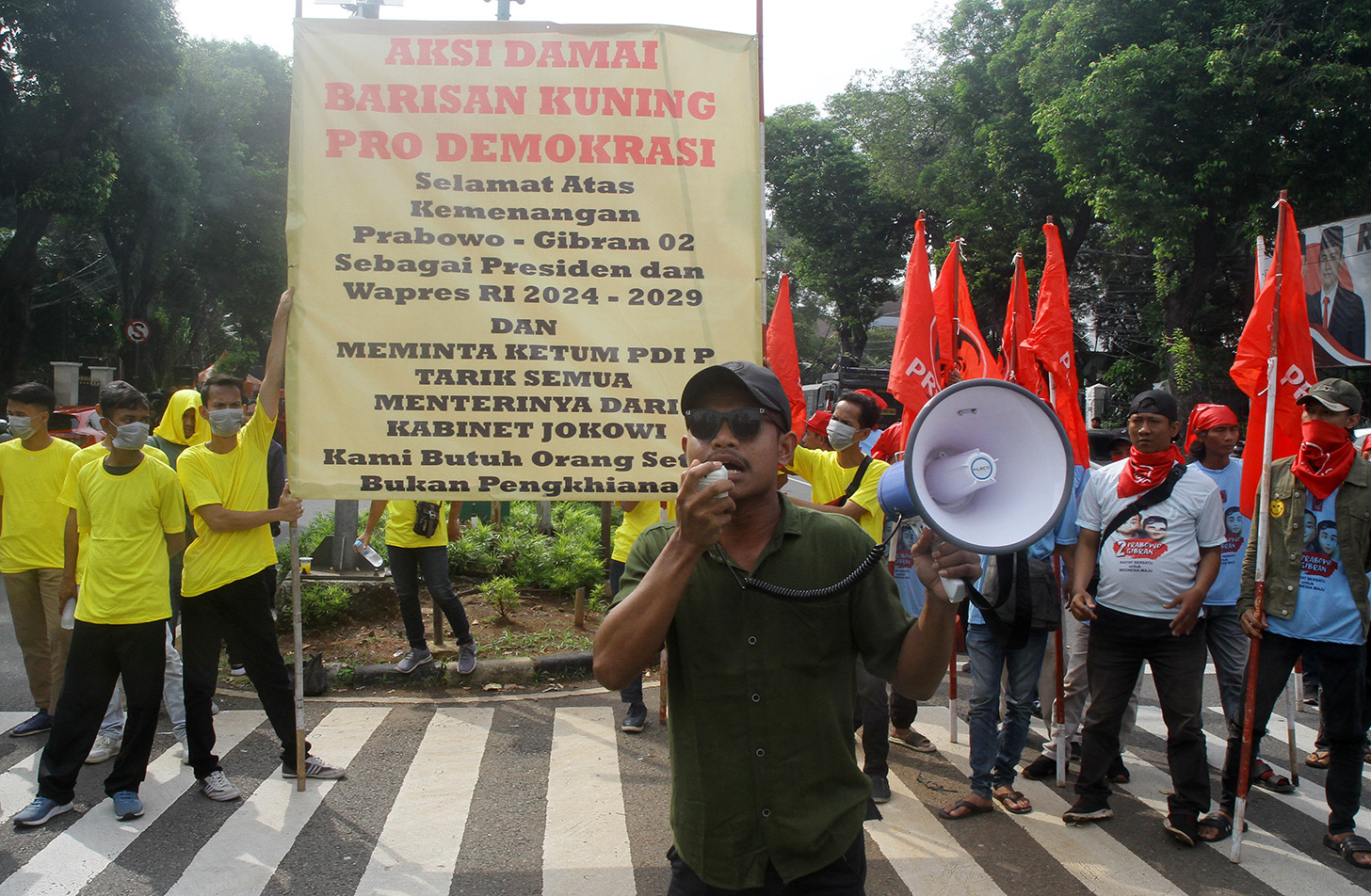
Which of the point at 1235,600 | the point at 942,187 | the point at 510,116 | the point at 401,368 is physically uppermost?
the point at 942,187

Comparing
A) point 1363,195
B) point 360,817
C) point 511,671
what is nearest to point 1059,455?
point 360,817

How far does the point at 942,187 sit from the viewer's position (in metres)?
26.5

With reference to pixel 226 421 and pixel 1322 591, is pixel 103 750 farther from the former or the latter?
pixel 1322 591

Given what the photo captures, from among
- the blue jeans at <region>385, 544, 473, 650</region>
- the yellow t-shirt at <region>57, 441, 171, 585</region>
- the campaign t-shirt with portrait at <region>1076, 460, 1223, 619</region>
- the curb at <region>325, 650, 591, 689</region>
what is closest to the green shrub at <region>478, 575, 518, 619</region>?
the curb at <region>325, 650, 591, 689</region>

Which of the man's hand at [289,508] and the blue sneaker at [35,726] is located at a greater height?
the man's hand at [289,508]

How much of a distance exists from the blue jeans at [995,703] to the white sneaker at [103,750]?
4.46 meters

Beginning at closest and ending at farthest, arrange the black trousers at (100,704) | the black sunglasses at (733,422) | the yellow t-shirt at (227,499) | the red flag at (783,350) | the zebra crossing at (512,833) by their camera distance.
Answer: the black sunglasses at (733,422) → the zebra crossing at (512,833) → the black trousers at (100,704) → the yellow t-shirt at (227,499) → the red flag at (783,350)

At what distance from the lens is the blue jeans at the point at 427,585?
21.8ft

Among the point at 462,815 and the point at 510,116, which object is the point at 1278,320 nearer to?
the point at 510,116

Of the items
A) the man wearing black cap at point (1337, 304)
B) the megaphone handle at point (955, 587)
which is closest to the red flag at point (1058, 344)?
the megaphone handle at point (955, 587)

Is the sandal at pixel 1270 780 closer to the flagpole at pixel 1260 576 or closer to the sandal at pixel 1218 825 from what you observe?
the flagpole at pixel 1260 576

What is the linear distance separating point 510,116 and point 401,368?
Answer: 1242 mm

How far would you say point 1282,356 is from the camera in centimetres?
477

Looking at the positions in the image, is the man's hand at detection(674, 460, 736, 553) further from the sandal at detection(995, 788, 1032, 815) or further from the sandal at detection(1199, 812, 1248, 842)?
the sandal at detection(1199, 812, 1248, 842)
